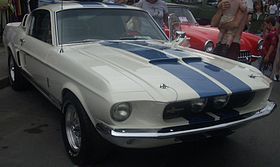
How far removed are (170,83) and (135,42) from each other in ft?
4.99

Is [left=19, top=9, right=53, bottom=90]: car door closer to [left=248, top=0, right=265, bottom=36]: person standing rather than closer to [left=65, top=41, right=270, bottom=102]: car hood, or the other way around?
[left=65, top=41, right=270, bottom=102]: car hood

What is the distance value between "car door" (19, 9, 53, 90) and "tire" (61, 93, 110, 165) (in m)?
0.78

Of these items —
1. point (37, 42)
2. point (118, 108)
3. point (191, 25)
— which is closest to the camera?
point (118, 108)

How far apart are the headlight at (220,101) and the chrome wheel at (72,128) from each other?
1.24m

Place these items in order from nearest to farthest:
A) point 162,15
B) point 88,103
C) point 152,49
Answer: point 88,103 < point 152,49 < point 162,15

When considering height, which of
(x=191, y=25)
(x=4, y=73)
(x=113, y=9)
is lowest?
(x=4, y=73)

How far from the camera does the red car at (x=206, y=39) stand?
7.33 metres

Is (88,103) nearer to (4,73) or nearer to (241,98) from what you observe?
Answer: (241,98)

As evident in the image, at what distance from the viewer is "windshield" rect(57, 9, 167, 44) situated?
4.52 m

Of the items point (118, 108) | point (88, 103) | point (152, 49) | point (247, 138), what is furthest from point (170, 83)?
point (247, 138)

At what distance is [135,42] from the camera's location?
183 inches

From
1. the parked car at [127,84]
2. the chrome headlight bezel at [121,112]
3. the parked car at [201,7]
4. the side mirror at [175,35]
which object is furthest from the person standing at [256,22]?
the chrome headlight bezel at [121,112]

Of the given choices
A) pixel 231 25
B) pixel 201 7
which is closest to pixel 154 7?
pixel 231 25

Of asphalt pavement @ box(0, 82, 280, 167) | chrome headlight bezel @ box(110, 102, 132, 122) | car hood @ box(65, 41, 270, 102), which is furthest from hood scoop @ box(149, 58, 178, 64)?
asphalt pavement @ box(0, 82, 280, 167)
